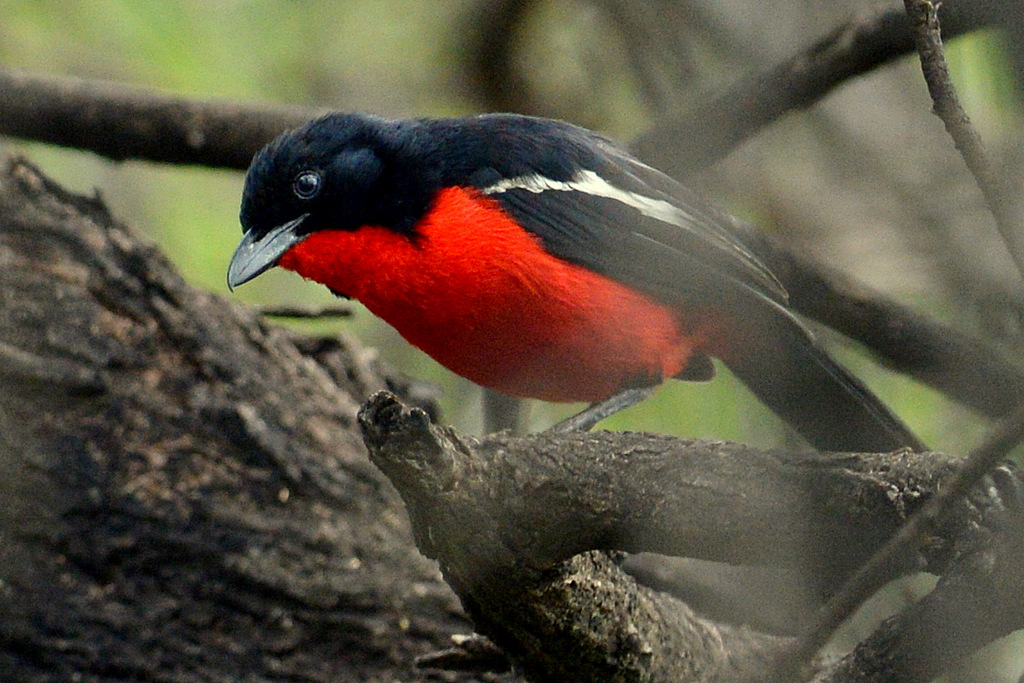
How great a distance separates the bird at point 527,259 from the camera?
3424mm

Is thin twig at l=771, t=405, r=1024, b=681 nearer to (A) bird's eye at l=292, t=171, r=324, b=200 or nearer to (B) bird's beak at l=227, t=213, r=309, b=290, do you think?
(B) bird's beak at l=227, t=213, r=309, b=290

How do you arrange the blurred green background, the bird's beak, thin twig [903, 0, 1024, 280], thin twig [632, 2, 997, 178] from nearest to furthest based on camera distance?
thin twig [903, 0, 1024, 280], the bird's beak, thin twig [632, 2, 997, 178], the blurred green background

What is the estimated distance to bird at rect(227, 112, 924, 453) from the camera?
135 inches

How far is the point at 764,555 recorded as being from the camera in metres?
2.33

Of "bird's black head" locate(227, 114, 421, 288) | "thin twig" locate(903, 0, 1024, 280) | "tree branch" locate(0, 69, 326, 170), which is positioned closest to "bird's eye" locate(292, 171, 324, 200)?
"bird's black head" locate(227, 114, 421, 288)

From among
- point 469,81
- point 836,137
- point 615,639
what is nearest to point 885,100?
point 836,137

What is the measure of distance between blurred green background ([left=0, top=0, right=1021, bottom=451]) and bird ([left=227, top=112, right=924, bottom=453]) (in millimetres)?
1667

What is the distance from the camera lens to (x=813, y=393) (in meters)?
3.88

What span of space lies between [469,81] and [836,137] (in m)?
2.03

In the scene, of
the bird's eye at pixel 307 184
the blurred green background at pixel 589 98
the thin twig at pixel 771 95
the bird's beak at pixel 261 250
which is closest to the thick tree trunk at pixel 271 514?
the bird's beak at pixel 261 250

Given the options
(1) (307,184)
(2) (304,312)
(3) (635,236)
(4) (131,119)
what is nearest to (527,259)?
(3) (635,236)

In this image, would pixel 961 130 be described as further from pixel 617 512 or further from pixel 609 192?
pixel 609 192

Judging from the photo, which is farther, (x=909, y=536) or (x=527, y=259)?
(x=527, y=259)

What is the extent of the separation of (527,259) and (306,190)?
0.68m
